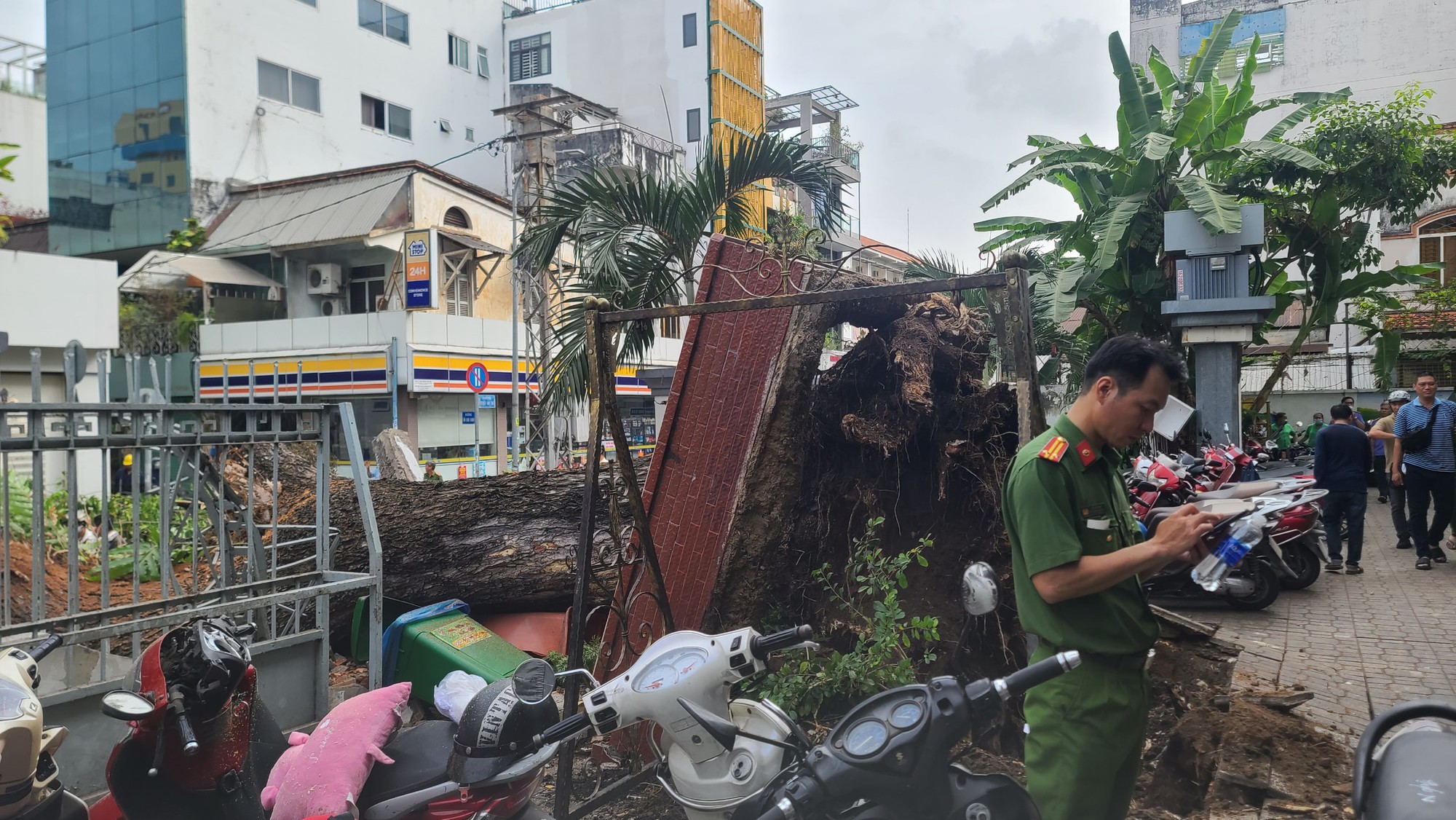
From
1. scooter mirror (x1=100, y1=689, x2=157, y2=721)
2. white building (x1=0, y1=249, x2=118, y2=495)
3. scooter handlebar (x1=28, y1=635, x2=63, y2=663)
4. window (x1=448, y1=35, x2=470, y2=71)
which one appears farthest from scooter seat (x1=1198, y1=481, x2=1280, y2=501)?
window (x1=448, y1=35, x2=470, y2=71)

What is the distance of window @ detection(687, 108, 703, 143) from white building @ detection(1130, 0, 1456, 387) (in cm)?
1405

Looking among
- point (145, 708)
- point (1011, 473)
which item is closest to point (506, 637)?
point (145, 708)

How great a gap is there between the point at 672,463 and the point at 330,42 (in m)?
28.5

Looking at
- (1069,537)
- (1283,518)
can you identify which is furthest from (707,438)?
(1283,518)

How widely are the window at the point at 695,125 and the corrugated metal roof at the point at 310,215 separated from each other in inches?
522

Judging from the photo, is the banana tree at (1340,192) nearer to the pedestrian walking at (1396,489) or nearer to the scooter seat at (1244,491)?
the pedestrian walking at (1396,489)

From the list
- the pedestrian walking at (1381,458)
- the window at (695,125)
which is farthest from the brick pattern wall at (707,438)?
the window at (695,125)

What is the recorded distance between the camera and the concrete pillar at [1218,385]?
10.7 meters

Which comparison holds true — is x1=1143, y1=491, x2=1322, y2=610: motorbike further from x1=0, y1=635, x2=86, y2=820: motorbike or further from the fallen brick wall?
Result: x1=0, y1=635, x2=86, y2=820: motorbike

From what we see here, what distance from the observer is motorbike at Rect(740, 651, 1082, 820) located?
1956mm

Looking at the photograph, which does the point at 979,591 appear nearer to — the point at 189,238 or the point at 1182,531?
the point at 1182,531

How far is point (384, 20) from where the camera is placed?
3038 cm

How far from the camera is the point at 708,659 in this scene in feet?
8.35

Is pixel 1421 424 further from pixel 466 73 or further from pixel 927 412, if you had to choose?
pixel 466 73
